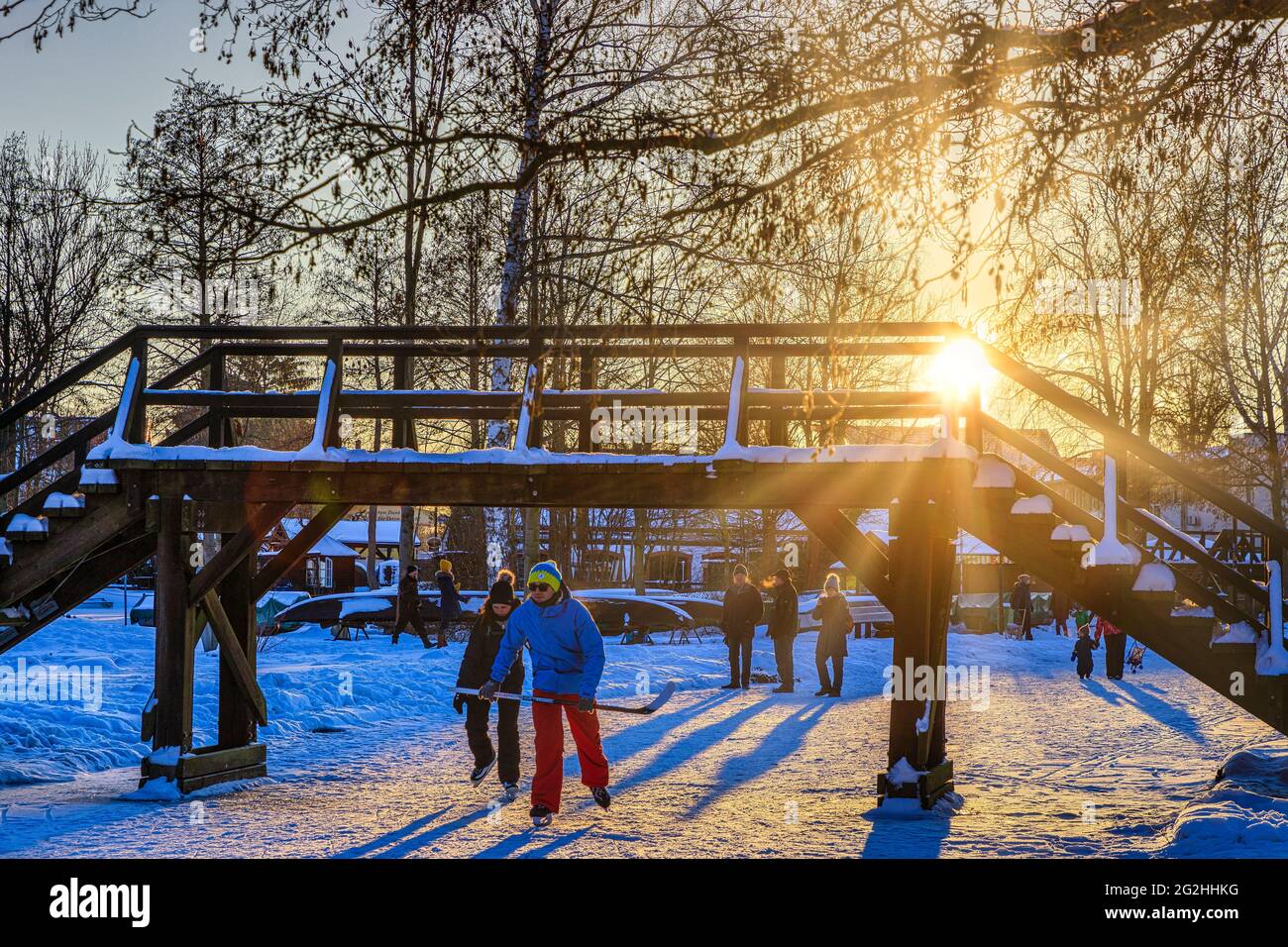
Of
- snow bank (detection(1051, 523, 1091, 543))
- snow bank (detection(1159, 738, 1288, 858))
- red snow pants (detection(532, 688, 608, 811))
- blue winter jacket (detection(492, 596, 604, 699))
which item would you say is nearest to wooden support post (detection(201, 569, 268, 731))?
blue winter jacket (detection(492, 596, 604, 699))

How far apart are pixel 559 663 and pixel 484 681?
5.54 feet

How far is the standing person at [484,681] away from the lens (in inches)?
415

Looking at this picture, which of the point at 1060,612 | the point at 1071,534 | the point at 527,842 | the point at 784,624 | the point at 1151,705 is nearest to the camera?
the point at 527,842

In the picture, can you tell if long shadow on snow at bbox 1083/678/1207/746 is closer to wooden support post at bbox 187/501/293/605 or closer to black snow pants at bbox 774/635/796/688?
black snow pants at bbox 774/635/796/688

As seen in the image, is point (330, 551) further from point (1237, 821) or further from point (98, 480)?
point (1237, 821)

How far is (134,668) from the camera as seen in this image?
19.1 m

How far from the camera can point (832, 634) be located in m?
19.7

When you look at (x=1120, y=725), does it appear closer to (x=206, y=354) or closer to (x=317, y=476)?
(x=317, y=476)

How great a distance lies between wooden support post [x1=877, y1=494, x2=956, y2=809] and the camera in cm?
978

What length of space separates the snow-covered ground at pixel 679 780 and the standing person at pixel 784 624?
56 cm

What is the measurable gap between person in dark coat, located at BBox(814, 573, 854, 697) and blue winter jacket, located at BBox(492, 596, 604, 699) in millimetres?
10014

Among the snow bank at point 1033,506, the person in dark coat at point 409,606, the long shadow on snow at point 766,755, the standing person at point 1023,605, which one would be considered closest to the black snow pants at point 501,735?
the long shadow on snow at point 766,755

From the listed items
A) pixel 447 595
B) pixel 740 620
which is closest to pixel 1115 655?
pixel 740 620
